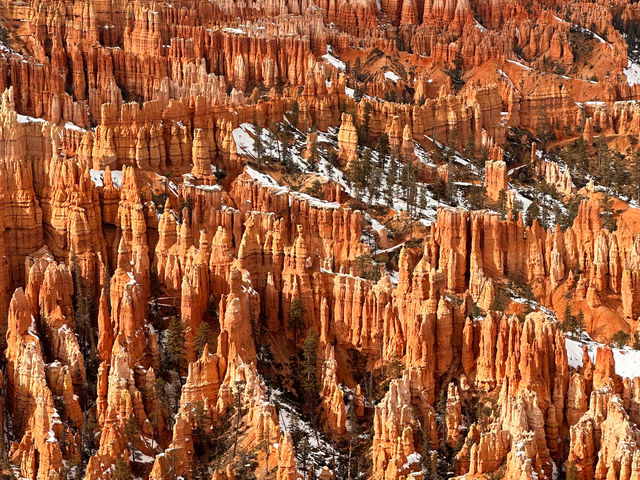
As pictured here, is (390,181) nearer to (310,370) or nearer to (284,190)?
(284,190)

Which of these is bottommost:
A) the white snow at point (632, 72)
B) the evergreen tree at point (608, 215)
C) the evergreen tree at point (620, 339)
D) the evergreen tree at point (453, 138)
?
the evergreen tree at point (620, 339)

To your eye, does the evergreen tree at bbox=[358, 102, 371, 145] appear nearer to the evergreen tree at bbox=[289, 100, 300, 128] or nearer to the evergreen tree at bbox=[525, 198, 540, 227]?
the evergreen tree at bbox=[289, 100, 300, 128]

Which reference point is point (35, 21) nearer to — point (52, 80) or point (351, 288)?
point (52, 80)

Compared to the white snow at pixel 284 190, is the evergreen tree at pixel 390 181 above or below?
below

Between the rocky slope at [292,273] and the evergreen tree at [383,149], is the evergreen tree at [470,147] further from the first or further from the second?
the evergreen tree at [383,149]

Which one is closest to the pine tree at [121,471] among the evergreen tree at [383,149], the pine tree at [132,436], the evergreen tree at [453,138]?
the pine tree at [132,436]

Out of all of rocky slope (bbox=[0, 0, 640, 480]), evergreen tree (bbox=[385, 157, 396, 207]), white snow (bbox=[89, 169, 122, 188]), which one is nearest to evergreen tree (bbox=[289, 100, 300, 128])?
rocky slope (bbox=[0, 0, 640, 480])
